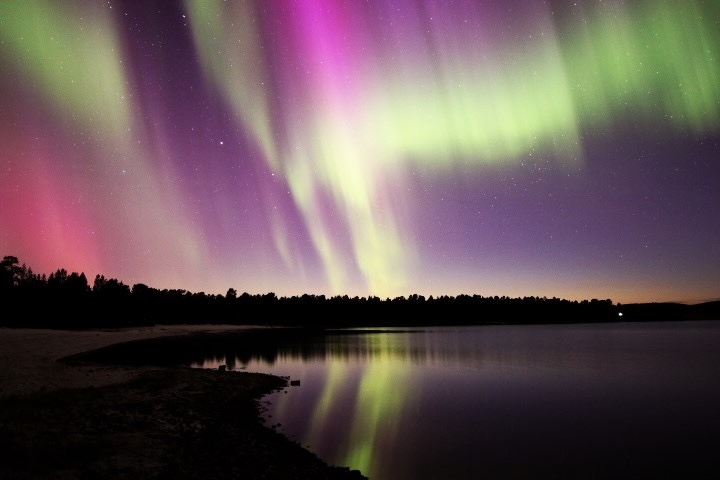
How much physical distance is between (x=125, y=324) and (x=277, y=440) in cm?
11072

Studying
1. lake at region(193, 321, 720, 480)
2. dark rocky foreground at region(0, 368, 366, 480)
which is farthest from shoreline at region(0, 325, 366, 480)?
lake at region(193, 321, 720, 480)

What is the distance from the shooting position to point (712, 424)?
25297 millimetres

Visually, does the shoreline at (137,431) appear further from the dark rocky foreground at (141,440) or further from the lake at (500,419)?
the lake at (500,419)

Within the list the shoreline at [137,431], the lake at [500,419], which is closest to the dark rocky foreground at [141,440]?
the shoreline at [137,431]

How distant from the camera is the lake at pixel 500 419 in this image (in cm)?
1720

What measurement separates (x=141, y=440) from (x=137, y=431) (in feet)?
4.23

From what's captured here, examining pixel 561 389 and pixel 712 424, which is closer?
pixel 712 424

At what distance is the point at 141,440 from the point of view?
14234 mm

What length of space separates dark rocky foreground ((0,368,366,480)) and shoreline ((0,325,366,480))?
Answer: 0.09 ft

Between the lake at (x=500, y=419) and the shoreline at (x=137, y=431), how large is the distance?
237cm

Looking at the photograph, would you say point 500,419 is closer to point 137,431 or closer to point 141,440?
point 137,431

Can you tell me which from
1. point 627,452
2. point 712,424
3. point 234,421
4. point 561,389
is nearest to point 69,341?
point 234,421

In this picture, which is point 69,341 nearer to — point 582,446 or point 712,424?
point 582,446

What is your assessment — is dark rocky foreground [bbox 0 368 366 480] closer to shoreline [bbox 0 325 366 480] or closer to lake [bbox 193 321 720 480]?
shoreline [bbox 0 325 366 480]
